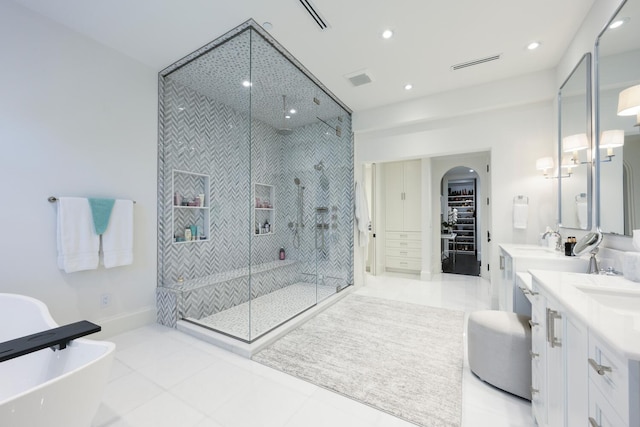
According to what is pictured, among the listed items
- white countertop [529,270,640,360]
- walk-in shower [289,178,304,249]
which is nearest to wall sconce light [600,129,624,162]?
white countertop [529,270,640,360]

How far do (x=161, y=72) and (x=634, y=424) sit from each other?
4169 millimetres

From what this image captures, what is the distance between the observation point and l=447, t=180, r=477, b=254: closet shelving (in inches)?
328

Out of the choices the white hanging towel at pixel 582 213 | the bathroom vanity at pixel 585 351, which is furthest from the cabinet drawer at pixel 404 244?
the bathroom vanity at pixel 585 351

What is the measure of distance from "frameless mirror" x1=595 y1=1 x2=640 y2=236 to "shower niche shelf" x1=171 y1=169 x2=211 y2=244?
401 centimetres

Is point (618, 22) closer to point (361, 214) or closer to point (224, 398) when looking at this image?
point (361, 214)

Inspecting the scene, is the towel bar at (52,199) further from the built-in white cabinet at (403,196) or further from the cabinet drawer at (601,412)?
the built-in white cabinet at (403,196)

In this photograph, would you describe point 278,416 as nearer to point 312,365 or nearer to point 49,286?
point 312,365

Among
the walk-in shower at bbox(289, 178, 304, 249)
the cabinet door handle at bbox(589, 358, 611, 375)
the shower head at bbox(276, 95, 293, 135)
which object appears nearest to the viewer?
the cabinet door handle at bbox(589, 358, 611, 375)

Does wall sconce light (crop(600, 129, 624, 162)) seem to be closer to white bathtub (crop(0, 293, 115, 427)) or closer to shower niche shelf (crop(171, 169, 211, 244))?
white bathtub (crop(0, 293, 115, 427))

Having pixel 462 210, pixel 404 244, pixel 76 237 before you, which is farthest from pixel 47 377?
pixel 462 210

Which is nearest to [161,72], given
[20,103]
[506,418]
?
[20,103]

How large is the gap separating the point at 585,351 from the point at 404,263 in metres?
4.88

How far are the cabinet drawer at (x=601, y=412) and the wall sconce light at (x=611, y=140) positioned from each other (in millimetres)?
1747

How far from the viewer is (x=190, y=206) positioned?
11.2ft
